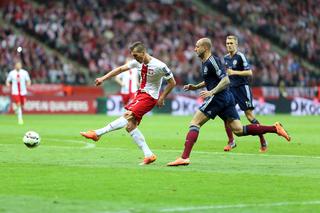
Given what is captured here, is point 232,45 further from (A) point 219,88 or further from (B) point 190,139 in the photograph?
(B) point 190,139

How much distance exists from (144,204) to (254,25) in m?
45.1

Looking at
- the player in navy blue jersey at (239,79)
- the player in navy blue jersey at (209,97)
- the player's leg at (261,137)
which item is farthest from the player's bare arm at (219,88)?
the player's leg at (261,137)

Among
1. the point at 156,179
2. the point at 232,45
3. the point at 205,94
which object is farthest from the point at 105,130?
the point at 232,45

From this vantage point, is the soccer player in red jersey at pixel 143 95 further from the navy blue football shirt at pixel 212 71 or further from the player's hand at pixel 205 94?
the player's hand at pixel 205 94

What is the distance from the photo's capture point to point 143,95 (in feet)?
51.3

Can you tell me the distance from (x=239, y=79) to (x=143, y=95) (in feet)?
15.3

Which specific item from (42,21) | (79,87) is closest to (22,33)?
(42,21)

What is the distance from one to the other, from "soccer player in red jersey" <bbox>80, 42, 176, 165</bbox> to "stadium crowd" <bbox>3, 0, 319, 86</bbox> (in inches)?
1145

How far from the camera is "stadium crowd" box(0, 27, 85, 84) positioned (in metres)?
42.1

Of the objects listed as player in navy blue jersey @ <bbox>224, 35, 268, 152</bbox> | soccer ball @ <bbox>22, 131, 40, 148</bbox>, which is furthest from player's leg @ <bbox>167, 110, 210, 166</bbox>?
player in navy blue jersey @ <bbox>224, 35, 268, 152</bbox>

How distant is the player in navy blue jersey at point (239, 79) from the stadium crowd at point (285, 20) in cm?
3411

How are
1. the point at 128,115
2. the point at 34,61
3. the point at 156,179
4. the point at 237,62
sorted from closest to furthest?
the point at 156,179 < the point at 128,115 < the point at 237,62 < the point at 34,61

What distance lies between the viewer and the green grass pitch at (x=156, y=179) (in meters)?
10.3

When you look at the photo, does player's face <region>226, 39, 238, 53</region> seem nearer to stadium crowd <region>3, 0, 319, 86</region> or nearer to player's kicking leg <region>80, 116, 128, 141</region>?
player's kicking leg <region>80, 116, 128, 141</region>
